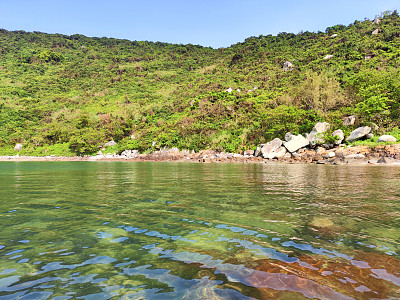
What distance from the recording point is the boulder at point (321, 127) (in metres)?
37.3

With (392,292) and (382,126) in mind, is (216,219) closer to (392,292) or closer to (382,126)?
(392,292)

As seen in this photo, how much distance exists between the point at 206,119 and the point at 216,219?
176 ft

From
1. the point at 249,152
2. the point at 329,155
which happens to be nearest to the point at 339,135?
the point at 329,155

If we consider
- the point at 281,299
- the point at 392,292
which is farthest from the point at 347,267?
the point at 281,299

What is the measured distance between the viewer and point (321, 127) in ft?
123

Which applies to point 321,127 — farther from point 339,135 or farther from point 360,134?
point 360,134

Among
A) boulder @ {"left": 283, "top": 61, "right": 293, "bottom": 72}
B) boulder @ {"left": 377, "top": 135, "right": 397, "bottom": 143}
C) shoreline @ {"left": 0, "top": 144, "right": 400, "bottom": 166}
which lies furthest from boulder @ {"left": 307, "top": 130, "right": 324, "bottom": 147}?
boulder @ {"left": 283, "top": 61, "right": 293, "bottom": 72}

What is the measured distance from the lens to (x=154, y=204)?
311 inches

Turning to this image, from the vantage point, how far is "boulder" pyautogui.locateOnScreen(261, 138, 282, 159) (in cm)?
3753

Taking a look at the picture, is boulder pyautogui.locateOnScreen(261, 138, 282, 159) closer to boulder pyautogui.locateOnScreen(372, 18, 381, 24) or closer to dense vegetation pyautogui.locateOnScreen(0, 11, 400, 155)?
dense vegetation pyautogui.locateOnScreen(0, 11, 400, 155)

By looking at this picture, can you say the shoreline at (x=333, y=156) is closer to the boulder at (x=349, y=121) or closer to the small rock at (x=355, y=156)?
the small rock at (x=355, y=156)

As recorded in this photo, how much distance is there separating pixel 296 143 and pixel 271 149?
13.5 ft

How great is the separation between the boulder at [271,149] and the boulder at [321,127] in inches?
252

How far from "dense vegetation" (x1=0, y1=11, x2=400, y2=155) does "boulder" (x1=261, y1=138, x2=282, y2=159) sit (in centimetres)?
628
